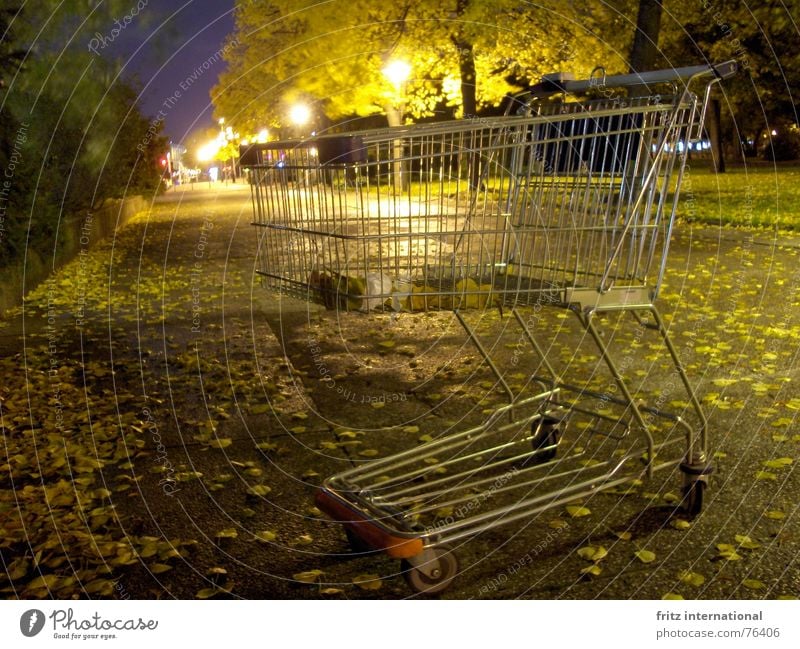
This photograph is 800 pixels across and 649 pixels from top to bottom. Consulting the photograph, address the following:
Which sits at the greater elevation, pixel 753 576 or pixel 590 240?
pixel 590 240

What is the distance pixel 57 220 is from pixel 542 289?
34.2 ft

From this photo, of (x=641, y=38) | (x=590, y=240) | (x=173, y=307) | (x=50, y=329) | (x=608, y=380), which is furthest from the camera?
(x=641, y=38)

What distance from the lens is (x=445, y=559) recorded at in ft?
11.0

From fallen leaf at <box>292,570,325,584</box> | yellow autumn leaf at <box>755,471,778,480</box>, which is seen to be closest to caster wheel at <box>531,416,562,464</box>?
yellow autumn leaf at <box>755,471,778,480</box>

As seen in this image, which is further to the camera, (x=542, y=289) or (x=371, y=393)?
(x=371, y=393)

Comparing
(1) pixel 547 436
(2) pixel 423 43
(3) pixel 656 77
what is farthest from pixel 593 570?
(2) pixel 423 43

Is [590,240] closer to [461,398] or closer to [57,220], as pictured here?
[461,398]

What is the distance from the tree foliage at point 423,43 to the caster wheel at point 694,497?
1559cm

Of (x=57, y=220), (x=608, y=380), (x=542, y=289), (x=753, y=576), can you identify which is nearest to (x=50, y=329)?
(x=57, y=220)

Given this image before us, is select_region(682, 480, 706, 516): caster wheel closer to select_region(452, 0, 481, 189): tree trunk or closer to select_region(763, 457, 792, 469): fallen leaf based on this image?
select_region(763, 457, 792, 469): fallen leaf

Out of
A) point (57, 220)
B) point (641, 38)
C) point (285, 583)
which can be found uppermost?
point (641, 38)

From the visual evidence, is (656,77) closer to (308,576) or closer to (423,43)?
(308,576)

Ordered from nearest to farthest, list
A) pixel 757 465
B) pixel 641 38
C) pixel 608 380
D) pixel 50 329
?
1. pixel 757 465
2. pixel 608 380
3. pixel 50 329
4. pixel 641 38
